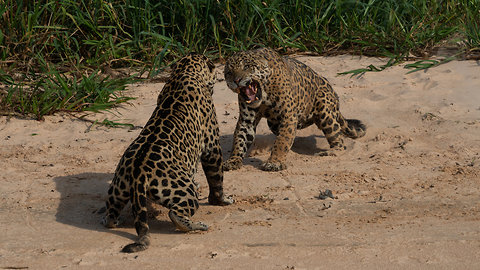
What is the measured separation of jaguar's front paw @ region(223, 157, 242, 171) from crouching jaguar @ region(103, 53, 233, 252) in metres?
1.11

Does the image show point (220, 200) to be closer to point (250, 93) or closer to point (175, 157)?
point (175, 157)

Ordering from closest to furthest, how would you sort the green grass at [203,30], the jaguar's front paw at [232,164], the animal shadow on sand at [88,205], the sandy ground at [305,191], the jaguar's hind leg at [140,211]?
the sandy ground at [305,191]
the jaguar's hind leg at [140,211]
the animal shadow on sand at [88,205]
the jaguar's front paw at [232,164]
the green grass at [203,30]

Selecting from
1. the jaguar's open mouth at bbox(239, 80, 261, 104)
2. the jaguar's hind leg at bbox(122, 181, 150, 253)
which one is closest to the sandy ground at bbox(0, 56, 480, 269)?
the jaguar's hind leg at bbox(122, 181, 150, 253)

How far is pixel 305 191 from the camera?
275 inches

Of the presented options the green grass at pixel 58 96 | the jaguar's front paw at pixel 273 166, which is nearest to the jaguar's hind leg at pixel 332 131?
the jaguar's front paw at pixel 273 166

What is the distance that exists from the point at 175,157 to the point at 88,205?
116 centimetres

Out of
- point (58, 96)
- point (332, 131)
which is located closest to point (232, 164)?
point (332, 131)

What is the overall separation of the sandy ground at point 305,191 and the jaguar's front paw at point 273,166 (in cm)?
8

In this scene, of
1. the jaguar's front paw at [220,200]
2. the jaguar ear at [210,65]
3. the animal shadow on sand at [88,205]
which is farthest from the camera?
the jaguar ear at [210,65]

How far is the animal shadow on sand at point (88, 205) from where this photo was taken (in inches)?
239

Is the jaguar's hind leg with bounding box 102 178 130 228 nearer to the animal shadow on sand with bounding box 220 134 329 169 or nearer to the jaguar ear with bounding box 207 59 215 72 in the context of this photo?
the jaguar ear with bounding box 207 59 215 72

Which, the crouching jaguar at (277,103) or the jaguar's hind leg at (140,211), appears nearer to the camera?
the jaguar's hind leg at (140,211)

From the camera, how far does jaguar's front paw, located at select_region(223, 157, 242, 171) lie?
7.81m

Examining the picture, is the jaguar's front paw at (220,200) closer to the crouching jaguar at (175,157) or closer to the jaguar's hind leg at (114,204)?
the crouching jaguar at (175,157)
